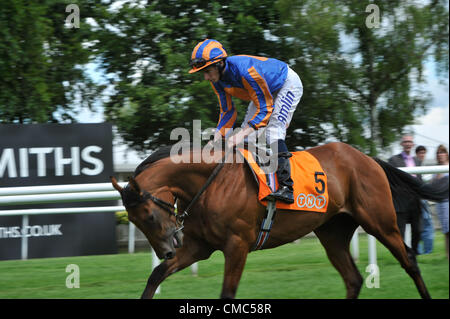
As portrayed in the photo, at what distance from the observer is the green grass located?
3.85 m

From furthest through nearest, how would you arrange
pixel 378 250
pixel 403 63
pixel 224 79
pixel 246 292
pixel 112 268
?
pixel 403 63
pixel 378 250
pixel 112 268
pixel 246 292
pixel 224 79

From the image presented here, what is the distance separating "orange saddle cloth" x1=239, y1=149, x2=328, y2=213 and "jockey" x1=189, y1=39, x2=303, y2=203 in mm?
57

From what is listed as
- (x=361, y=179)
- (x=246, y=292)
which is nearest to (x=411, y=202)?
(x=361, y=179)

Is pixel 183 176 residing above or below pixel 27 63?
above

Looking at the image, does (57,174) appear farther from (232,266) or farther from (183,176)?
(232,266)

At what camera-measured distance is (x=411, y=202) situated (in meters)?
3.92

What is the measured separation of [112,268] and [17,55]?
417 cm

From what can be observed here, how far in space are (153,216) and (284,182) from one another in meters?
0.81

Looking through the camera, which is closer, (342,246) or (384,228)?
(384,228)

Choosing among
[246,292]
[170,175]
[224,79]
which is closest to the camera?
[170,175]

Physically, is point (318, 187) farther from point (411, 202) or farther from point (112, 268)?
point (112, 268)

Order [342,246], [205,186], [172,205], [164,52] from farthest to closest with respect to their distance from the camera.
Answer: [164,52] → [342,246] → [205,186] → [172,205]

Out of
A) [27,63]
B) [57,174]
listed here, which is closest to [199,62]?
[57,174]

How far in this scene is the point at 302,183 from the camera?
10.9ft
